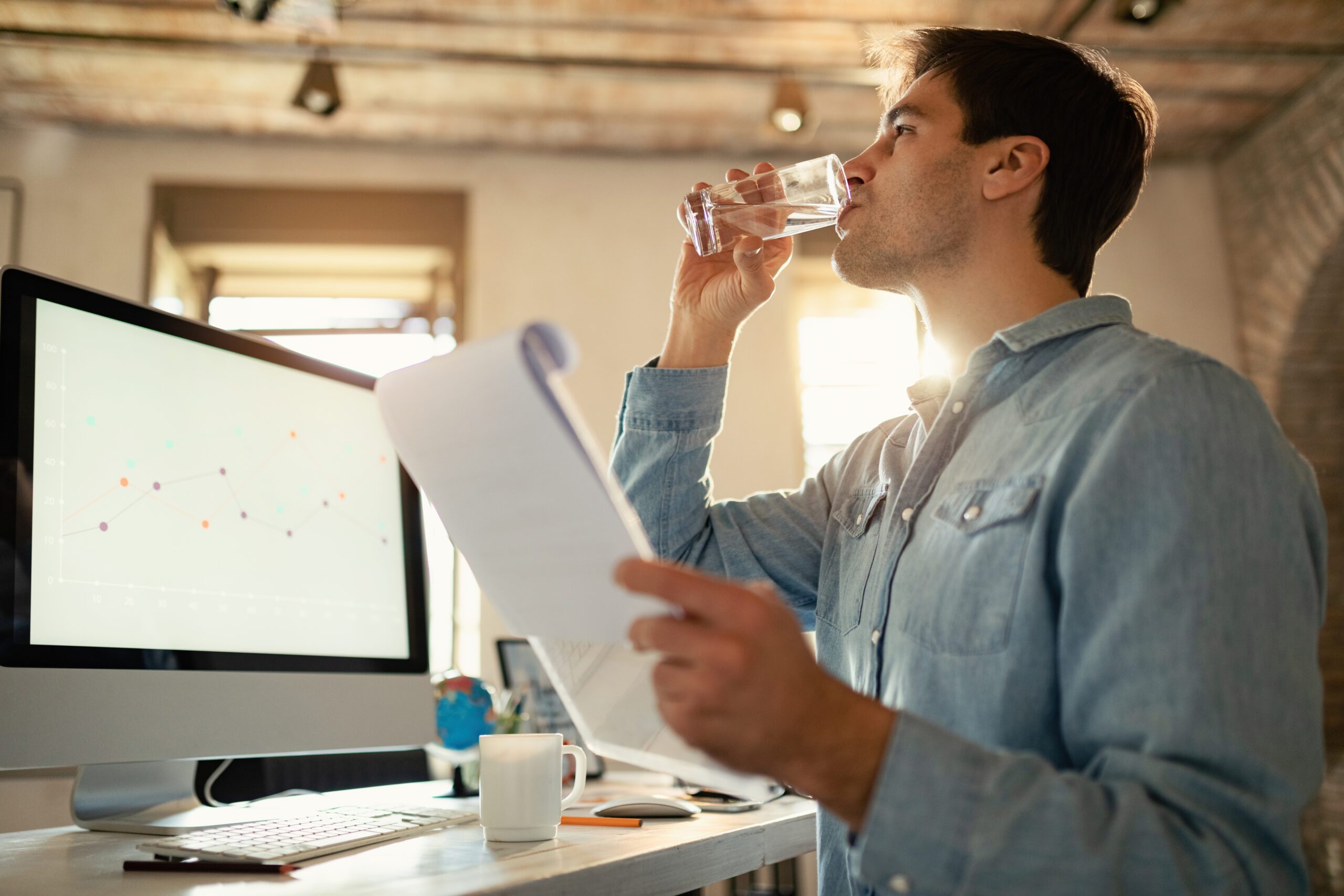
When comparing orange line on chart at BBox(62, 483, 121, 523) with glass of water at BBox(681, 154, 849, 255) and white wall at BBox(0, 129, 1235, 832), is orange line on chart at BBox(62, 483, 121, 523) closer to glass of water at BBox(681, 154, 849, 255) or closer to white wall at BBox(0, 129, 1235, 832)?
glass of water at BBox(681, 154, 849, 255)

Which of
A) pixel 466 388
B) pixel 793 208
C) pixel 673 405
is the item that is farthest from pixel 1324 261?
pixel 466 388

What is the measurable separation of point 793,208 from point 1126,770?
90 cm

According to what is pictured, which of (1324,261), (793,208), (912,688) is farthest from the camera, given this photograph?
(1324,261)

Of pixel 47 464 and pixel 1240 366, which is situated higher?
pixel 1240 366

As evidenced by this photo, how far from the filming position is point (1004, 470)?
860 millimetres

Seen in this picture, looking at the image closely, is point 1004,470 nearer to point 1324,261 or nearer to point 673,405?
point 673,405

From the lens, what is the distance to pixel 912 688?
0.85m

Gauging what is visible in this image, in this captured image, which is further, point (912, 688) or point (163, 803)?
point (163, 803)

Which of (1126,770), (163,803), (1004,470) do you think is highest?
(1004,470)

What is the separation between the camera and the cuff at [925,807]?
608 millimetres

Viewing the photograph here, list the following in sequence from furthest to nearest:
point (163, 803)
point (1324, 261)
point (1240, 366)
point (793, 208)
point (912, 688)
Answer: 1. point (1240, 366)
2. point (1324, 261)
3. point (793, 208)
4. point (163, 803)
5. point (912, 688)

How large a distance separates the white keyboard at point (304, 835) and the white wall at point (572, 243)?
7.98 feet

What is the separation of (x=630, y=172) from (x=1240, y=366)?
246cm

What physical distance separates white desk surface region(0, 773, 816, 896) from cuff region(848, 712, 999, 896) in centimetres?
25
